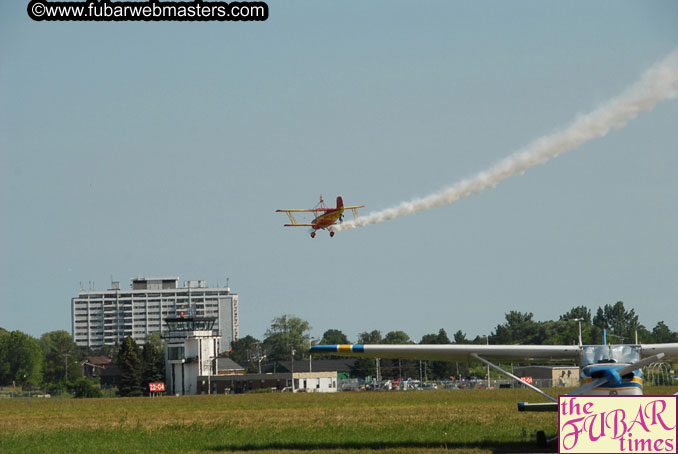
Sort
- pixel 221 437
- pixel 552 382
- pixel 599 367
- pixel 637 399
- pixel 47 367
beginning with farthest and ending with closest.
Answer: pixel 47 367 → pixel 552 382 → pixel 221 437 → pixel 599 367 → pixel 637 399

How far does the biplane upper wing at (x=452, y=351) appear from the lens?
24844mm

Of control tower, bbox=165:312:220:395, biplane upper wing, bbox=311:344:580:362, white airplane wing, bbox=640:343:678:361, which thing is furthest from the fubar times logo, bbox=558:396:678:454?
control tower, bbox=165:312:220:395

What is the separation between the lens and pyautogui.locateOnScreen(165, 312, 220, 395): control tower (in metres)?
102

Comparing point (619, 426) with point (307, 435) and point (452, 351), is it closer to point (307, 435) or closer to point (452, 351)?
point (452, 351)

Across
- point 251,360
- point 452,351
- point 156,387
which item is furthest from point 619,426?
point 251,360

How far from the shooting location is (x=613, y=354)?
20922 mm

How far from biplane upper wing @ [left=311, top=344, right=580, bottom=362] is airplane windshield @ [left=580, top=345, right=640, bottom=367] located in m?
3.02

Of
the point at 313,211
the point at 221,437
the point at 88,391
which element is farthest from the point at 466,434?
the point at 88,391

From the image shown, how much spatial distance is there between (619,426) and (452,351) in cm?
1196

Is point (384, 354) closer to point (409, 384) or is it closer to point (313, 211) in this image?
point (313, 211)

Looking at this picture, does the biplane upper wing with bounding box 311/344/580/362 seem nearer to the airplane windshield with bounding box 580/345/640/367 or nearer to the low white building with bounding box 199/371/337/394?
the airplane windshield with bounding box 580/345/640/367

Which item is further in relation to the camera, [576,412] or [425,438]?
[425,438]

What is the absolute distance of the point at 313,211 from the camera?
5725cm

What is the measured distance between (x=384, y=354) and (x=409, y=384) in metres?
78.7
